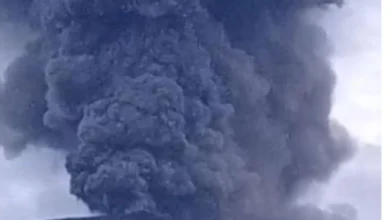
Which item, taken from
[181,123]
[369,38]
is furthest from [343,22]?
[181,123]

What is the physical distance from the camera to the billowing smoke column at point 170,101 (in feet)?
53.8

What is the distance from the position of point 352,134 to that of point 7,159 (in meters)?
5.12

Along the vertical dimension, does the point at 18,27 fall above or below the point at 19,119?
above

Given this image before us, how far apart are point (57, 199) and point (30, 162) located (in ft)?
2.39

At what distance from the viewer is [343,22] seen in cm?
1758

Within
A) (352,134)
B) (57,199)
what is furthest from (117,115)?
(352,134)

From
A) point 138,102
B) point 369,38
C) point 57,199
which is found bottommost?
point 57,199

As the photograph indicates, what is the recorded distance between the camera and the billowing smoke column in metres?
16.4

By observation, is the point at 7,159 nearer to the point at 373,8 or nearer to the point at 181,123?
the point at 181,123

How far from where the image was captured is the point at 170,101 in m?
16.5

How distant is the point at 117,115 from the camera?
16.4 metres

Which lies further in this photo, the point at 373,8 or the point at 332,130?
the point at 332,130

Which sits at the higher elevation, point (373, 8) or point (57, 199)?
point (373, 8)

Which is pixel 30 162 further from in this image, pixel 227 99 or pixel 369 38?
pixel 369 38
